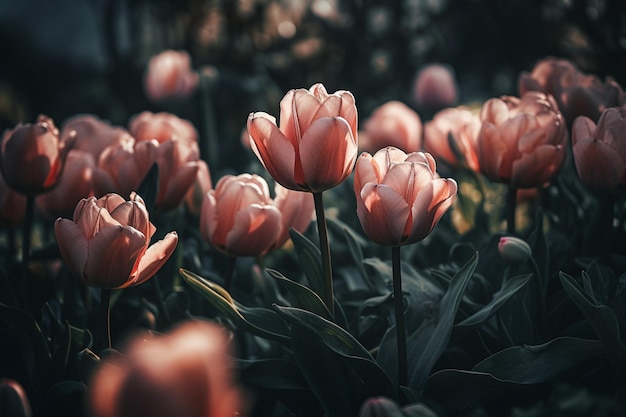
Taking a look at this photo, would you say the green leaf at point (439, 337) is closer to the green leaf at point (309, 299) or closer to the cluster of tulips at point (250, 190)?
the cluster of tulips at point (250, 190)

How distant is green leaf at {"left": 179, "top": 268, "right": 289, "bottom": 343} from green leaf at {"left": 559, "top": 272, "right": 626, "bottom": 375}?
0.40 metres

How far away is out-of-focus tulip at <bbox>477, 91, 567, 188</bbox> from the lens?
1.23m

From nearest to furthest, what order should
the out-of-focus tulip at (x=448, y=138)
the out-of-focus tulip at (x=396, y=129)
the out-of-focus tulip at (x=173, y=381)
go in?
the out-of-focus tulip at (x=173, y=381), the out-of-focus tulip at (x=448, y=138), the out-of-focus tulip at (x=396, y=129)

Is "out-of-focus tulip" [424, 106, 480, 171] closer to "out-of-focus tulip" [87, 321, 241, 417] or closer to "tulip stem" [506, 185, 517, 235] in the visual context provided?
"tulip stem" [506, 185, 517, 235]

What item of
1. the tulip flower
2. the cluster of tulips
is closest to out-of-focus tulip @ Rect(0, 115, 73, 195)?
the cluster of tulips

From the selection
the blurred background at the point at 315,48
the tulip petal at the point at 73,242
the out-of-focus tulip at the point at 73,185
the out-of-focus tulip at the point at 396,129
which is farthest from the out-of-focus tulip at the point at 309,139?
the blurred background at the point at 315,48

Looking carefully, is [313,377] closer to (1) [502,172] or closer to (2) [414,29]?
(1) [502,172]

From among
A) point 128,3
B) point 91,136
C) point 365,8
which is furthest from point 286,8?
point 91,136

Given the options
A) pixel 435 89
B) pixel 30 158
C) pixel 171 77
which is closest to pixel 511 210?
pixel 30 158

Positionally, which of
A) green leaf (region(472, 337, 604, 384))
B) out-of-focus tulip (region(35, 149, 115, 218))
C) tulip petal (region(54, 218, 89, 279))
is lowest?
green leaf (region(472, 337, 604, 384))

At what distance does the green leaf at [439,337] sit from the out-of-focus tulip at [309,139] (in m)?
0.23

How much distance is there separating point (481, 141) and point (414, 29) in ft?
7.88

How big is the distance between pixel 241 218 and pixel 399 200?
0.31m

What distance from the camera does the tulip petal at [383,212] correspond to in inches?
36.1
